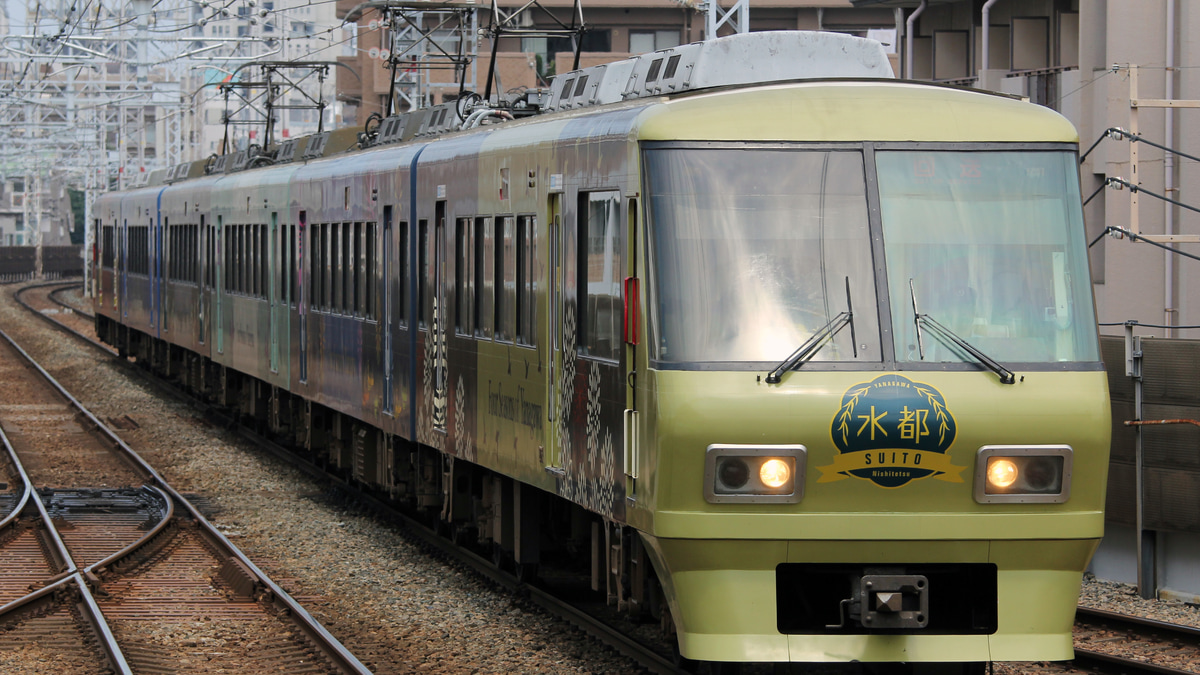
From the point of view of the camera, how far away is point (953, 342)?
680 cm

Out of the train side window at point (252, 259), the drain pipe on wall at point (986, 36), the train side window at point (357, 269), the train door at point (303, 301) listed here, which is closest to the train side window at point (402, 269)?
the train side window at point (357, 269)

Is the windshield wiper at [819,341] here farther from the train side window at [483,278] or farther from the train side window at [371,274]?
the train side window at [371,274]

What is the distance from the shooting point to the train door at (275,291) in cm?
1706

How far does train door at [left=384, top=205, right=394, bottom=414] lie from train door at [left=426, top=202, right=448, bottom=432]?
4.19 ft

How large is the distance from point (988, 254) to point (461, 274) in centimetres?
435

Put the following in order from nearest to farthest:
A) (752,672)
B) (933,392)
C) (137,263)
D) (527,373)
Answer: (933,392)
(752,672)
(527,373)
(137,263)

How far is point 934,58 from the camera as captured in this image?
868 inches

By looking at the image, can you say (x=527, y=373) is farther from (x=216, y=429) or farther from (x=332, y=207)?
(x=216, y=429)

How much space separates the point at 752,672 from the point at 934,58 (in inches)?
591

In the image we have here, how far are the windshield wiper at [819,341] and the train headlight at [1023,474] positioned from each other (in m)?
0.66

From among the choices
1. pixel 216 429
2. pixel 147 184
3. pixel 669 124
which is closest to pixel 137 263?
pixel 147 184

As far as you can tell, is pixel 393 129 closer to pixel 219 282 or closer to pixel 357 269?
pixel 357 269

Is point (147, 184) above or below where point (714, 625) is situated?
above

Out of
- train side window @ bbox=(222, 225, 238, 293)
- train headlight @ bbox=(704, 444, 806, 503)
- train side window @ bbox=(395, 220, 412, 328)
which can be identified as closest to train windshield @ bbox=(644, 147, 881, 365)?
train headlight @ bbox=(704, 444, 806, 503)
